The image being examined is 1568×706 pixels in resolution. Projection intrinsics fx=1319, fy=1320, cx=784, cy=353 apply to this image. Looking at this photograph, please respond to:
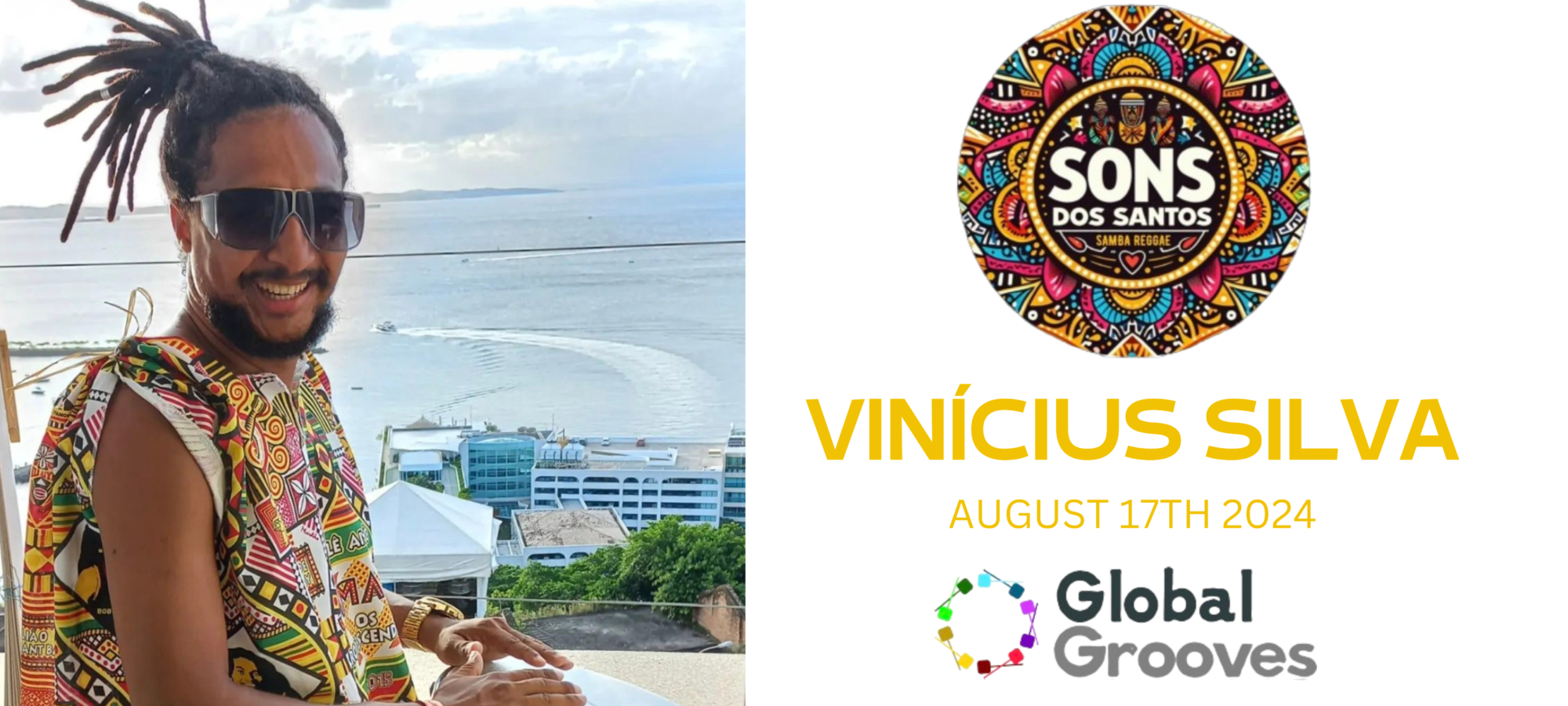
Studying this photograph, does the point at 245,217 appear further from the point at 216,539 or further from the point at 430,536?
the point at 430,536

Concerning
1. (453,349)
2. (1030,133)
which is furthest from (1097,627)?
(453,349)

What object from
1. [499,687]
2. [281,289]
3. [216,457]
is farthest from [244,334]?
Answer: [499,687]

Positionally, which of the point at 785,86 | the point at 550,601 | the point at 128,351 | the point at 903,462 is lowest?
the point at 550,601

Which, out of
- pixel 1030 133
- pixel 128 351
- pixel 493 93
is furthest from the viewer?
pixel 493 93

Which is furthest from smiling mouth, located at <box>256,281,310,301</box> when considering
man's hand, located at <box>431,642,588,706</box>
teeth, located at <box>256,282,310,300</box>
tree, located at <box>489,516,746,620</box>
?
tree, located at <box>489,516,746,620</box>

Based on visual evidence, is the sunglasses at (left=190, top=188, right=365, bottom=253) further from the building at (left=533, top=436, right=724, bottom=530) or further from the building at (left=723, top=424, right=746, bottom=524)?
the building at (left=723, top=424, right=746, bottom=524)

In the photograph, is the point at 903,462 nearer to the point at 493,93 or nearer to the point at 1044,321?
the point at 1044,321
